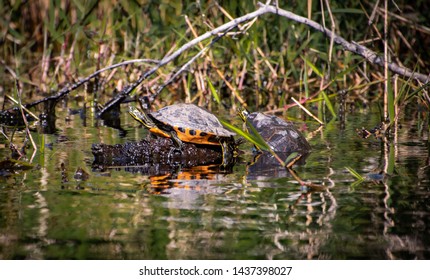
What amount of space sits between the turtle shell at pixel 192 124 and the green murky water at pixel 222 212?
49cm

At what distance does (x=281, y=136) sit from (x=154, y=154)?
3.09 feet

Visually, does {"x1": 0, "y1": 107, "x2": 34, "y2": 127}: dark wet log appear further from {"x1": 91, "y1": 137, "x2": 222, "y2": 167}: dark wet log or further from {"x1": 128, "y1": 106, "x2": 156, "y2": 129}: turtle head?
{"x1": 91, "y1": 137, "x2": 222, "y2": 167}: dark wet log

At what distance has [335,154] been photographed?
5516 mm

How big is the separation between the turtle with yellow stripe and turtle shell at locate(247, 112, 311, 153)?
30cm

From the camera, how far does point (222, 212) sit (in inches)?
149

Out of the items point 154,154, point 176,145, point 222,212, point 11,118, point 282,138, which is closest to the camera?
point 222,212

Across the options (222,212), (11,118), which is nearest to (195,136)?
(222,212)

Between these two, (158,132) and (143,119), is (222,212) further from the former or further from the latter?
(143,119)

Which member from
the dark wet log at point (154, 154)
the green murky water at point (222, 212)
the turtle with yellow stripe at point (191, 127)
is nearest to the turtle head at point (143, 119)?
the turtle with yellow stripe at point (191, 127)

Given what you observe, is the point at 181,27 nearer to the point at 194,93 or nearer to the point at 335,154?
the point at 194,93

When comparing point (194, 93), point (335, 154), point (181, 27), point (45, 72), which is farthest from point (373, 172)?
point (45, 72)

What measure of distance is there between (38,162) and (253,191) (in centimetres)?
165

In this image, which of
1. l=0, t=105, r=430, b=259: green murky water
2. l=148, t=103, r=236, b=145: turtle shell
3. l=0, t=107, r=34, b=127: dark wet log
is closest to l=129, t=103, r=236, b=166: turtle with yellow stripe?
l=148, t=103, r=236, b=145: turtle shell

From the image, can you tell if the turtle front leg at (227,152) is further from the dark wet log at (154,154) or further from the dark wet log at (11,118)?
the dark wet log at (11,118)
